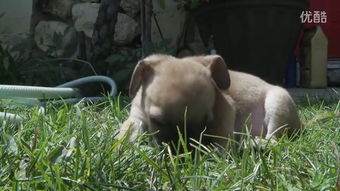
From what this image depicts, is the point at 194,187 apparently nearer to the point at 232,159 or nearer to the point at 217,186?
the point at 217,186

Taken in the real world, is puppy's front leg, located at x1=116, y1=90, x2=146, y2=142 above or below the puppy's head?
below

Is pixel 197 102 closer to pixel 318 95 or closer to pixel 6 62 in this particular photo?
pixel 318 95

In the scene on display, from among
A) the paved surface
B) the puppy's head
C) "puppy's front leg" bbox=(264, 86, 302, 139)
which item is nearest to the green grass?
the puppy's head

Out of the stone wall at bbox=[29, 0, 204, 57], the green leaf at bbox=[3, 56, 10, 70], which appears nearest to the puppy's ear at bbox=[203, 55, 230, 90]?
the green leaf at bbox=[3, 56, 10, 70]

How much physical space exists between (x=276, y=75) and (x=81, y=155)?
13.0 feet

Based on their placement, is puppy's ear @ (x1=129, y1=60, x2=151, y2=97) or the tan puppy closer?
the tan puppy

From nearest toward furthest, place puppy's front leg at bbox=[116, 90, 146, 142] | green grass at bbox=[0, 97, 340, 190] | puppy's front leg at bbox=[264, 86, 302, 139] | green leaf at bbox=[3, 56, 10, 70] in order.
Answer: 1. green grass at bbox=[0, 97, 340, 190]
2. puppy's front leg at bbox=[116, 90, 146, 142]
3. puppy's front leg at bbox=[264, 86, 302, 139]
4. green leaf at bbox=[3, 56, 10, 70]

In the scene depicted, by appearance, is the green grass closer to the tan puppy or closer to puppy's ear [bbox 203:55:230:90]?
the tan puppy

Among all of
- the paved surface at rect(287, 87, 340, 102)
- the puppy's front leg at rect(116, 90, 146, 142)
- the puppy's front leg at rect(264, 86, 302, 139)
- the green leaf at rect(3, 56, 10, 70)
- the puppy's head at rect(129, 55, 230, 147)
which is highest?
the puppy's head at rect(129, 55, 230, 147)

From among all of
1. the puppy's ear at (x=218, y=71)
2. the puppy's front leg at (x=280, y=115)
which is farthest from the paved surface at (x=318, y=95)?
the puppy's ear at (x=218, y=71)

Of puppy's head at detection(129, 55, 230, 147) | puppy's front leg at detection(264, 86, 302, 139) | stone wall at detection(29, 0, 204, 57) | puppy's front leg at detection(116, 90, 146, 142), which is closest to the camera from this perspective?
puppy's head at detection(129, 55, 230, 147)

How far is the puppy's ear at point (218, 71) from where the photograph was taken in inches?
88.4

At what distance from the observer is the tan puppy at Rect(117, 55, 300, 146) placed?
6.28ft

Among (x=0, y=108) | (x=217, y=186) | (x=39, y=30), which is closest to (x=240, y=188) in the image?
(x=217, y=186)
